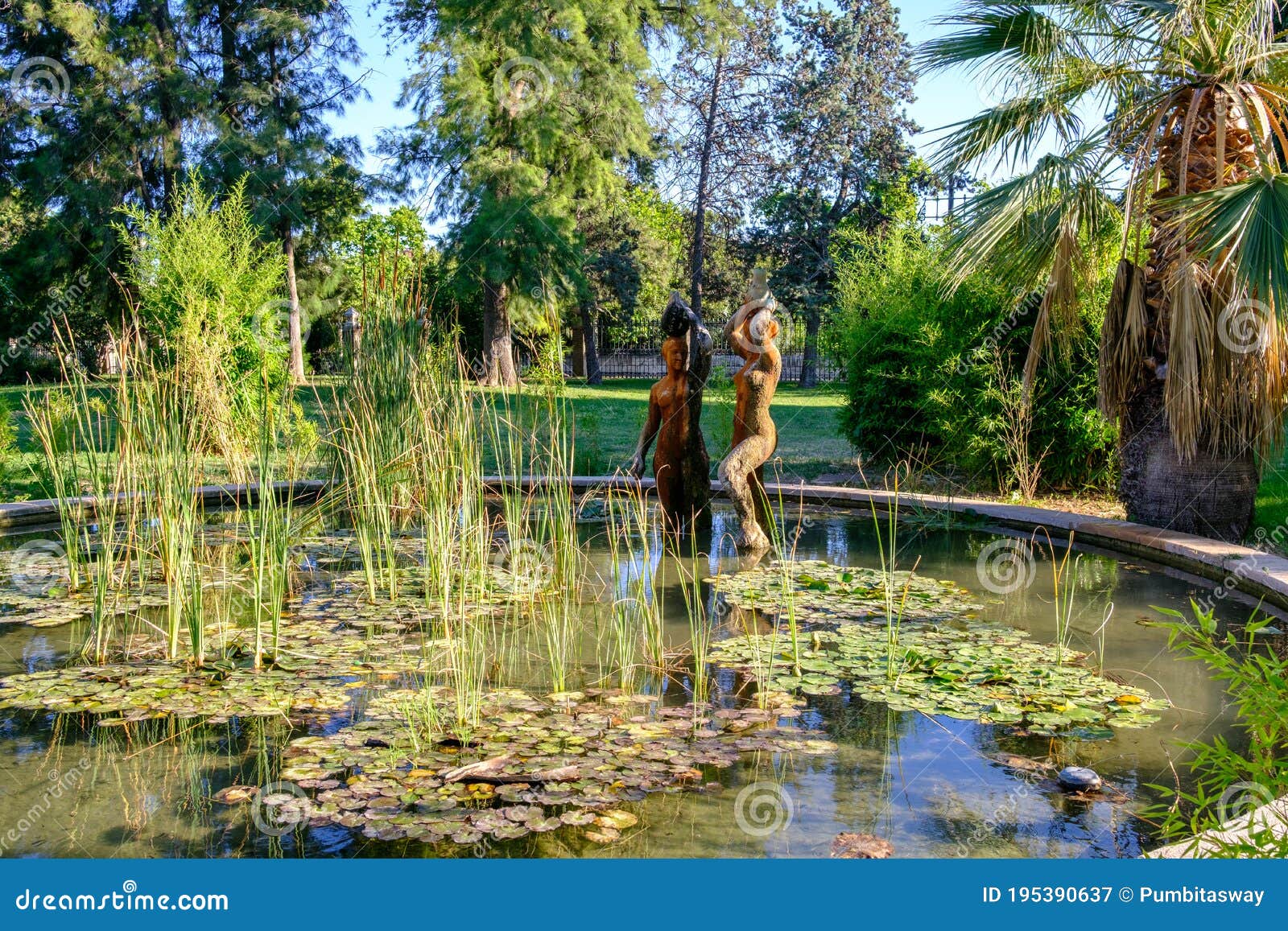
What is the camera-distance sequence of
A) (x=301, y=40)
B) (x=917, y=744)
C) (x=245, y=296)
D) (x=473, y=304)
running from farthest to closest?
(x=473, y=304), (x=301, y=40), (x=245, y=296), (x=917, y=744)

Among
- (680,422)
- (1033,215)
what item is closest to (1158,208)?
(1033,215)

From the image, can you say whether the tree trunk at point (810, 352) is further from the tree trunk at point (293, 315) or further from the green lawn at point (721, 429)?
the tree trunk at point (293, 315)

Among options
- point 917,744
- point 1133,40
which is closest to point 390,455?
point 917,744

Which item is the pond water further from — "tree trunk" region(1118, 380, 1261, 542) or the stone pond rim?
"tree trunk" region(1118, 380, 1261, 542)

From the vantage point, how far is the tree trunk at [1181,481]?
621 cm

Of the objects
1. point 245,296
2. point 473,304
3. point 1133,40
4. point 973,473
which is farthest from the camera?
point 473,304

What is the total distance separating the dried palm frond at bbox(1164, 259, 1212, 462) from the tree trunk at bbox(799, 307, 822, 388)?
63.6 feet

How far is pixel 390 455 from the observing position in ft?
17.2

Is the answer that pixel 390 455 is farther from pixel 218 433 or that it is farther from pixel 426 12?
pixel 426 12

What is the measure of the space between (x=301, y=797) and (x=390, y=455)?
261cm

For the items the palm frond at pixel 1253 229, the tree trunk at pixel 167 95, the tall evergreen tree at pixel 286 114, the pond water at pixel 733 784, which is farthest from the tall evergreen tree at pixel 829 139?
the pond water at pixel 733 784

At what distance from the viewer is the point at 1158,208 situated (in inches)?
238

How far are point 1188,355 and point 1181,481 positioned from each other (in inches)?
37.2

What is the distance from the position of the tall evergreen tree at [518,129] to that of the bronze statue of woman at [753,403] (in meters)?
12.7
